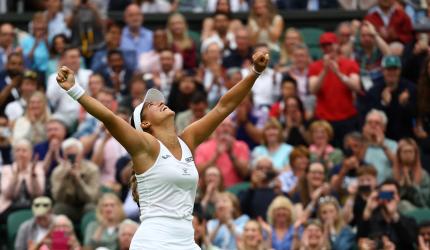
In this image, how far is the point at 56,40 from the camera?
18.5 m

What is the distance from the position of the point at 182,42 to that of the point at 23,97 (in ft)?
7.63

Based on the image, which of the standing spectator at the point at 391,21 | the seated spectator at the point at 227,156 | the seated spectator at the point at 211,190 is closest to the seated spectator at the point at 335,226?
the seated spectator at the point at 211,190

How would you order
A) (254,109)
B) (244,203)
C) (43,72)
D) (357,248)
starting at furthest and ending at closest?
(43,72) → (254,109) → (244,203) → (357,248)

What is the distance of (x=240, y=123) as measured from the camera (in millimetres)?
17031

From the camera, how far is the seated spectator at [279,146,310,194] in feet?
50.5

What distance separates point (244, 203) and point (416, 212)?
1797mm

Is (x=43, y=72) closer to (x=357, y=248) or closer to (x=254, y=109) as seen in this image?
(x=254, y=109)

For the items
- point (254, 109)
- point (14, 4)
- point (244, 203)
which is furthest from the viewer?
point (14, 4)

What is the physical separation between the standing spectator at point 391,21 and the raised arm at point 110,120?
9.47 metres

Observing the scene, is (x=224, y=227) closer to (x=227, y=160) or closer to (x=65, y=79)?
(x=227, y=160)

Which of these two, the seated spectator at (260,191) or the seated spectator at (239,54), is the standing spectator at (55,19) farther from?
the seated spectator at (260,191)

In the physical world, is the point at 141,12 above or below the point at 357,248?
above

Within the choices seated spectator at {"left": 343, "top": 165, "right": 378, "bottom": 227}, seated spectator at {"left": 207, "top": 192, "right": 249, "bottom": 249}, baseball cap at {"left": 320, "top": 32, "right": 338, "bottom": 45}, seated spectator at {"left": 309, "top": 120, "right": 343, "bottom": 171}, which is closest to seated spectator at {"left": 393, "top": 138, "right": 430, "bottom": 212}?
seated spectator at {"left": 343, "top": 165, "right": 378, "bottom": 227}

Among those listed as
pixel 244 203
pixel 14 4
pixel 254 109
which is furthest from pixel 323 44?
pixel 14 4
